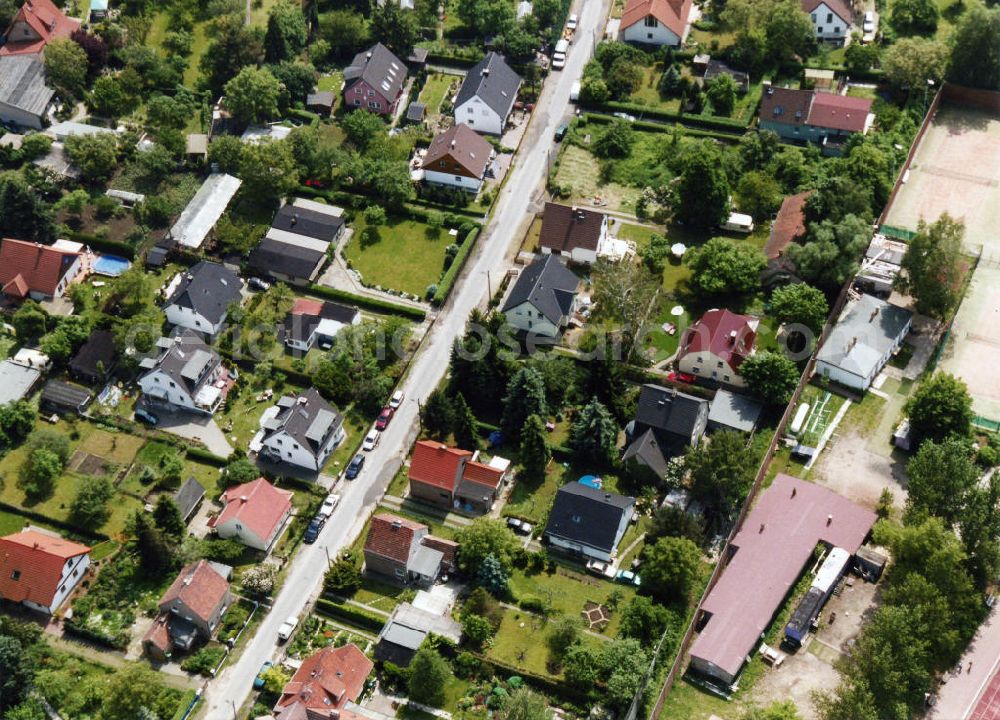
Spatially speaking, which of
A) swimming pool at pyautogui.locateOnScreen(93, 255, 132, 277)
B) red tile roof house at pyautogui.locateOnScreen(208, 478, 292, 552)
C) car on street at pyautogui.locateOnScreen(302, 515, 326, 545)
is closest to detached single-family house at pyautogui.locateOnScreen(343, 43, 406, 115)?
swimming pool at pyautogui.locateOnScreen(93, 255, 132, 277)

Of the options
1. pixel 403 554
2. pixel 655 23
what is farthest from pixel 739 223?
pixel 403 554

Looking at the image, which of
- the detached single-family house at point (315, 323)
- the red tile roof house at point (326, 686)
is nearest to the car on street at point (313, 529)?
the red tile roof house at point (326, 686)

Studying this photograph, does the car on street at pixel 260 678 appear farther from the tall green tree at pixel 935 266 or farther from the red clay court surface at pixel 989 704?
the tall green tree at pixel 935 266

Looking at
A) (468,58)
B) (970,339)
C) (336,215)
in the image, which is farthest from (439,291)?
(970,339)

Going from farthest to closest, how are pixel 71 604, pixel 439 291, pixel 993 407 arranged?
pixel 439 291
pixel 993 407
pixel 71 604

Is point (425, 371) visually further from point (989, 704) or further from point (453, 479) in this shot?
point (989, 704)

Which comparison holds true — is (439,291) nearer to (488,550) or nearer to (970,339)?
(488,550)
